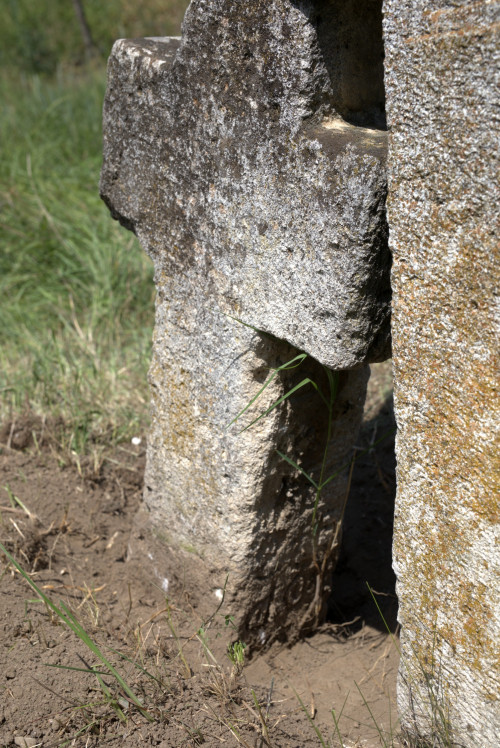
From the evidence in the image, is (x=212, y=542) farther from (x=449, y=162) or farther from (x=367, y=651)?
(x=449, y=162)

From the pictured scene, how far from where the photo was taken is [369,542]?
2.52 metres

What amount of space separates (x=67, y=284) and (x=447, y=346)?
2.69 m

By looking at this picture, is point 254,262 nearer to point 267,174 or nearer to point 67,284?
point 267,174

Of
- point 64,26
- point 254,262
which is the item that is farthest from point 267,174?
point 64,26

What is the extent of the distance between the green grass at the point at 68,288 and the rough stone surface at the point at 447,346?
1.56 m

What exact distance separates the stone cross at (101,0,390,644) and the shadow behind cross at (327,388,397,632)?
0.63 feet

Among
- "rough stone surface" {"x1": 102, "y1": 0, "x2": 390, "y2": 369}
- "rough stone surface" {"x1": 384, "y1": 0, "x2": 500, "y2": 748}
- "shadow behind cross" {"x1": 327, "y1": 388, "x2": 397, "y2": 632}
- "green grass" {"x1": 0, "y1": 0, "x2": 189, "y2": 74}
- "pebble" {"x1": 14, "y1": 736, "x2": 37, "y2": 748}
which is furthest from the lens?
"green grass" {"x1": 0, "y1": 0, "x2": 189, "y2": 74}

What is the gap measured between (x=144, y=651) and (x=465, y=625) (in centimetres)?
84

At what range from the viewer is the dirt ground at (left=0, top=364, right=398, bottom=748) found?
65.4 inches

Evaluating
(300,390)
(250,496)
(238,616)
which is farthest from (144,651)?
(300,390)

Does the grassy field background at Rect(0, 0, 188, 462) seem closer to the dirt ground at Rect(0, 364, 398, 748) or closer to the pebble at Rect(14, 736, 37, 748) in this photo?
the dirt ground at Rect(0, 364, 398, 748)

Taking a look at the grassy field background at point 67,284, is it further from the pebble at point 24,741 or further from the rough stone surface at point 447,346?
the rough stone surface at point 447,346

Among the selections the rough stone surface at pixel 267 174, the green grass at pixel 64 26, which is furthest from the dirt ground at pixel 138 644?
the green grass at pixel 64 26

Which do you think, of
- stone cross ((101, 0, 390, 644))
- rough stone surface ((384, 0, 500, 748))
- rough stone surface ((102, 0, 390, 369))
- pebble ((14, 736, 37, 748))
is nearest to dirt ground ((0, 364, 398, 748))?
pebble ((14, 736, 37, 748))
